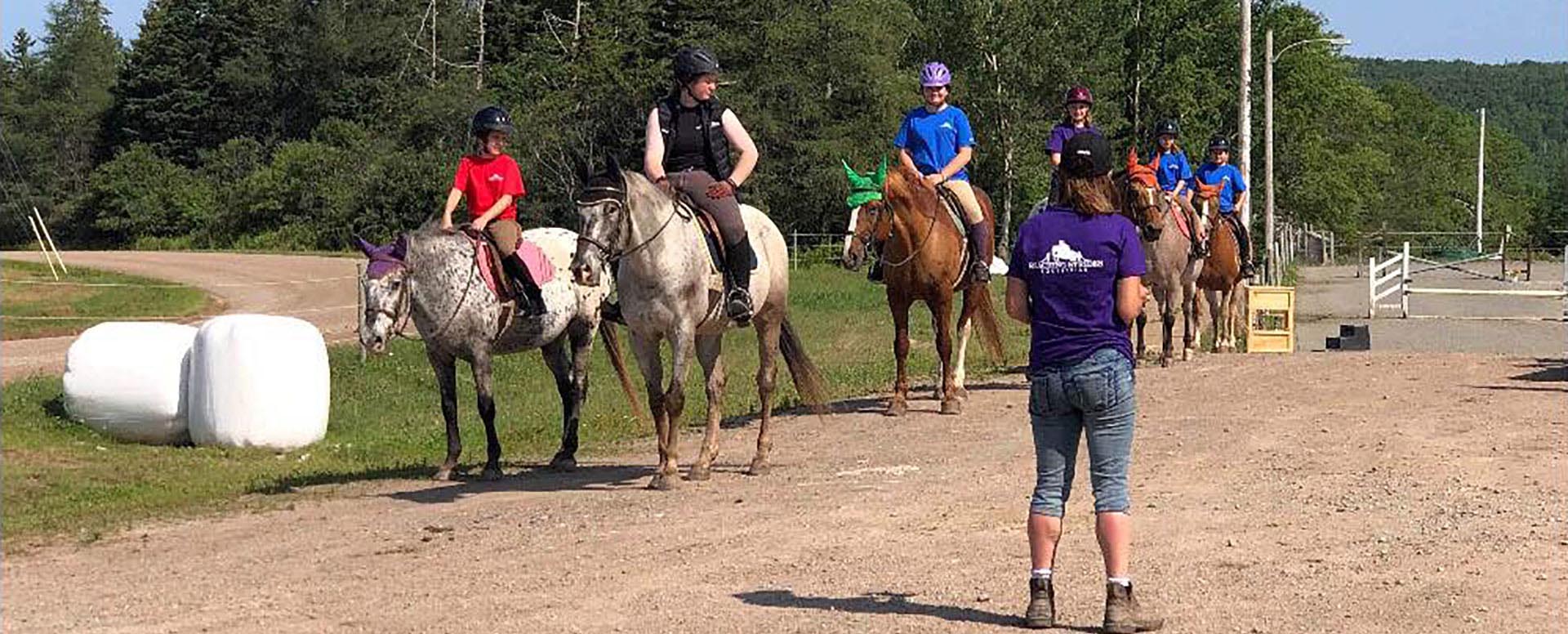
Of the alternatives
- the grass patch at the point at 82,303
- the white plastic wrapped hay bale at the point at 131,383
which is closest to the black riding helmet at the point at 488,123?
the white plastic wrapped hay bale at the point at 131,383

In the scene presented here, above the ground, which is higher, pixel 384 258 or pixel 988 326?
pixel 384 258

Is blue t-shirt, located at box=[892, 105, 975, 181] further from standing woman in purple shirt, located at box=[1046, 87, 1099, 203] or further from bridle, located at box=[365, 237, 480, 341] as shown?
bridle, located at box=[365, 237, 480, 341]

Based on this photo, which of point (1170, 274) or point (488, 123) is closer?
point (488, 123)

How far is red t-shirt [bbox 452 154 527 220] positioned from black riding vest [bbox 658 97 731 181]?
1529mm

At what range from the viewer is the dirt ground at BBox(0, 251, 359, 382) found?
2702cm

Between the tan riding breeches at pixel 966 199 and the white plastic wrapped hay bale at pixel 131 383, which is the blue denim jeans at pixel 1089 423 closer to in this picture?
the tan riding breeches at pixel 966 199

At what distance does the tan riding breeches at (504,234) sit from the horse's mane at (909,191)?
12.3ft

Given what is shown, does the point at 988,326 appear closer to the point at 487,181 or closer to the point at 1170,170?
the point at 1170,170

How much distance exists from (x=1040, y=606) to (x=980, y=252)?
9035mm

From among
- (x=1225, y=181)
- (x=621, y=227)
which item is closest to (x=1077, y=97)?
(x=621, y=227)

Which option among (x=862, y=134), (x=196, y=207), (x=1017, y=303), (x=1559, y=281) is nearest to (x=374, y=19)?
(x=196, y=207)

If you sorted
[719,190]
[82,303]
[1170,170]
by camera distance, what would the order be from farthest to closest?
[82,303]
[1170,170]
[719,190]

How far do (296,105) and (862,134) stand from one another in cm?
3790

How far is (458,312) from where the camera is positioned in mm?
13688
